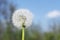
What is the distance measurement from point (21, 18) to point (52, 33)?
597 mm

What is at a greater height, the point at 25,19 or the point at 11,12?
the point at 11,12

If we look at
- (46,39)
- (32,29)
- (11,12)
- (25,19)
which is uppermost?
(11,12)

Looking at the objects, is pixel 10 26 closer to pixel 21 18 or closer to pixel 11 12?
pixel 11 12

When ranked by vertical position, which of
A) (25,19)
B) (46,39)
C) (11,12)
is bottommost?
(46,39)

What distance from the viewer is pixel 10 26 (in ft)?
6.11

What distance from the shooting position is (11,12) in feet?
6.10

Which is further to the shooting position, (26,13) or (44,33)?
(44,33)

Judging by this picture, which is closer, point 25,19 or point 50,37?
point 25,19

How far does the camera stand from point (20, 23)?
5.29 ft

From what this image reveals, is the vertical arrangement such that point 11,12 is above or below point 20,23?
above

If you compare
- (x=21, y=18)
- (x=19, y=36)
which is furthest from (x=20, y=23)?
(x=19, y=36)

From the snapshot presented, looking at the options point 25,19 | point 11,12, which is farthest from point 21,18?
point 11,12

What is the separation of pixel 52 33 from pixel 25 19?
1.78 ft

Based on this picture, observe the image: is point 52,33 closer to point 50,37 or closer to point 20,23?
point 50,37
